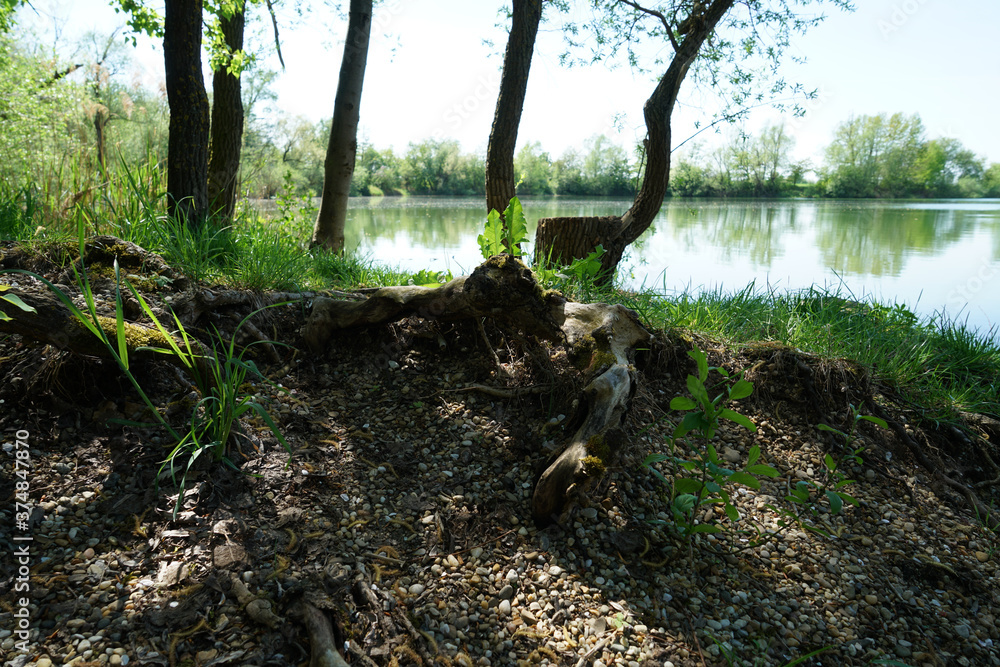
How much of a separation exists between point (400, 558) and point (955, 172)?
27.5m

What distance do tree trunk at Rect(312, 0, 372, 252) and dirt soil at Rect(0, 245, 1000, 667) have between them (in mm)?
2543

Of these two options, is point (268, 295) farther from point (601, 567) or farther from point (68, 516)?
point (601, 567)

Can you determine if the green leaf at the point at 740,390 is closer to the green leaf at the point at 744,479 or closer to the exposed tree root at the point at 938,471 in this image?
the green leaf at the point at 744,479

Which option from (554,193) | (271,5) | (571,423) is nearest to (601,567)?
(571,423)

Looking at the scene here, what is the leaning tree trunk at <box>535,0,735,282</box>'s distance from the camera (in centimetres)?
468

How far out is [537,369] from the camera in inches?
109

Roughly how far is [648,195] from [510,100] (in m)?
1.56

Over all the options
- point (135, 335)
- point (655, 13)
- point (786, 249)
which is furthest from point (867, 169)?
point (135, 335)

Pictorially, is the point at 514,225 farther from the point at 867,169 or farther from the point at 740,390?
the point at 867,169

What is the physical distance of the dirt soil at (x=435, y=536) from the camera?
1499 mm

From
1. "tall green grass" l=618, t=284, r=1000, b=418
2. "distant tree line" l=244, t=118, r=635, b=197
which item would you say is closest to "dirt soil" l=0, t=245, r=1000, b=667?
"tall green grass" l=618, t=284, r=1000, b=418

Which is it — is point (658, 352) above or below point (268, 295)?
below

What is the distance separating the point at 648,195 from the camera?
4.97 m

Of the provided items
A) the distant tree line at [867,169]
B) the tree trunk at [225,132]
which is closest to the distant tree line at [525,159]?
the distant tree line at [867,169]
